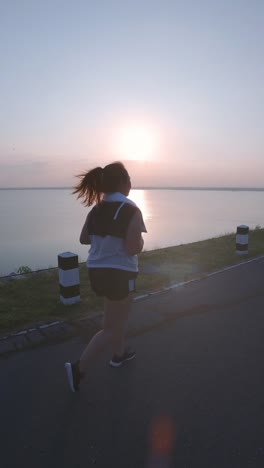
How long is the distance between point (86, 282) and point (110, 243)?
372 cm

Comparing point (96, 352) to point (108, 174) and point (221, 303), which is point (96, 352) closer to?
point (108, 174)

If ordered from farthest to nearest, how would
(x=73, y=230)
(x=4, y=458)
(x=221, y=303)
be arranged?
(x=73, y=230) → (x=221, y=303) → (x=4, y=458)

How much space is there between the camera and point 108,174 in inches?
112

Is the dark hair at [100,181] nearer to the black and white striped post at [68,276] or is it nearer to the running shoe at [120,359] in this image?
the running shoe at [120,359]

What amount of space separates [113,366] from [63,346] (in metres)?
0.71

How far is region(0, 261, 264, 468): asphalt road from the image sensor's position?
7.52 feet

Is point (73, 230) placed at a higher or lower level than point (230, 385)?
lower

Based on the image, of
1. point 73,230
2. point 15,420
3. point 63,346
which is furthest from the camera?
point 73,230

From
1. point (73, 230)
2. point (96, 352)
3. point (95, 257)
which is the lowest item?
point (73, 230)

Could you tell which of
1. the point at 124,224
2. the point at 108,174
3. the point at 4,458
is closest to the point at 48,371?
the point at 4,458

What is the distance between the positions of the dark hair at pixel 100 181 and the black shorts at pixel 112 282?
659 mm

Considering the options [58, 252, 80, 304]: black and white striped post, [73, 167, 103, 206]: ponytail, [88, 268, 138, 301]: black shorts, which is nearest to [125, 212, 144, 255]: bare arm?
[88, 268, 138, 301]: black shorts

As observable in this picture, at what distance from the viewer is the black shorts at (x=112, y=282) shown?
280 cm

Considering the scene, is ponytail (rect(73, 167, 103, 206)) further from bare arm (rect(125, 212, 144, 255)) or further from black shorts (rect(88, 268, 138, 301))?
black shorts (rect(88, 268, 138, 301))
